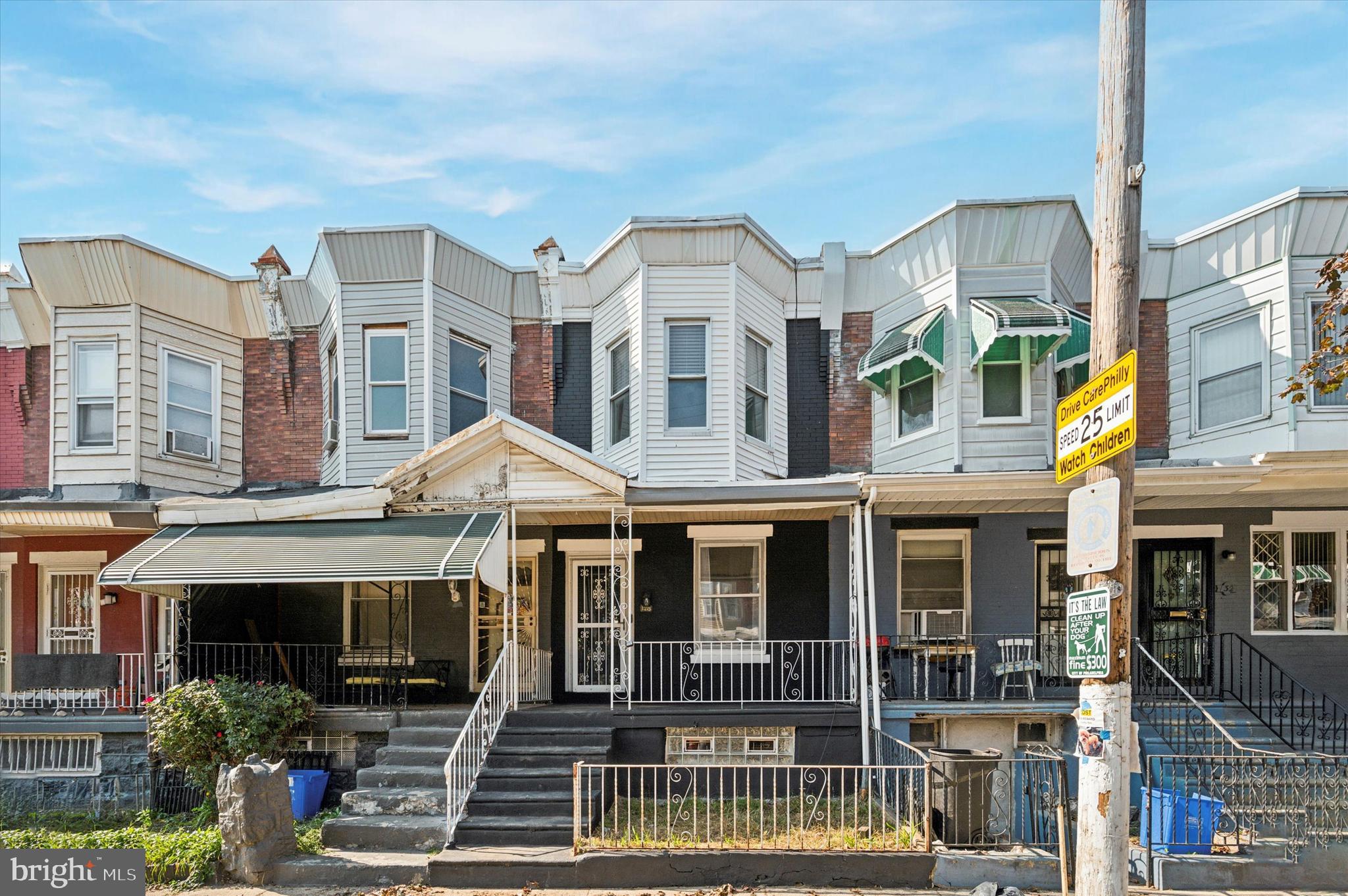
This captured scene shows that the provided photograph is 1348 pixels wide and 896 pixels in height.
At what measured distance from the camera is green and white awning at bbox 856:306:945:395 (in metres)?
12.3

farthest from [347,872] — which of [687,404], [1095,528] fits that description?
[687,404]

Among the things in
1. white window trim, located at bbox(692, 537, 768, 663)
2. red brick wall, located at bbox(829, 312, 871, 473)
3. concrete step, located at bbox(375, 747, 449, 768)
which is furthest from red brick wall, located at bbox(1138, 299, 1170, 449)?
concrete step, located at bbox(375, 747, 449, 768)

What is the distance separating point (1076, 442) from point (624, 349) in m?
8.78

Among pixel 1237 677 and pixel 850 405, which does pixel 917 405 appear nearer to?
pixel 850 405

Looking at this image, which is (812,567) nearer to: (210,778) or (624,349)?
(624,349)

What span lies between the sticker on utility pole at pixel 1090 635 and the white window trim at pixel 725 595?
24.5 ft

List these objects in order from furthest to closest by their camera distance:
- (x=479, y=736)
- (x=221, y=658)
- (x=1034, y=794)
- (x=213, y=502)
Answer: (x=221, y=658)
(x=213, y=502)
(x=479, y=736)
(x=1034, y=794)

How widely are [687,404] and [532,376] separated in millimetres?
2907

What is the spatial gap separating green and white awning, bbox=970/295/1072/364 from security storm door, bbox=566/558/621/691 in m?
6.09

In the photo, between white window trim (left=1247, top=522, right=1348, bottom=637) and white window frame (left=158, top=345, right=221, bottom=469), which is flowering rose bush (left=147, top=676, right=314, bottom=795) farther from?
white window trim (left=1247, top=522, right=1348, bottom=637)

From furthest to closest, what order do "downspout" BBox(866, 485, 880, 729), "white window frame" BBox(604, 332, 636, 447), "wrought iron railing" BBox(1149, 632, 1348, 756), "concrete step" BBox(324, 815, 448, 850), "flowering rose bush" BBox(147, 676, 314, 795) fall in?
"white window frame" BBox(604, 332, 636, 447) < "wrought iron railing" BBox(1149, 632, 1348, 756) < "downspout" BBox(866, 485, 880, 729) < "flowering rose bush" BBox(147, 676, 314, 795) < "concrete step" BBox(324, 815, 448, 850)

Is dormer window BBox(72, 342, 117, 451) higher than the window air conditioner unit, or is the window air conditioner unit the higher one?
dormer window BBox(72, 342, 117, 451)

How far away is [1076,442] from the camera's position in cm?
575

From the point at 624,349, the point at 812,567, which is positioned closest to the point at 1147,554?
the point at 812,567
